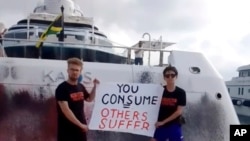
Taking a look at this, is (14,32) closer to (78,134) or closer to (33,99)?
(33,99)

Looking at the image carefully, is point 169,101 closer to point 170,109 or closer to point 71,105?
point 170,109

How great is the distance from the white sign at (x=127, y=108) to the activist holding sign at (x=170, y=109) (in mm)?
188

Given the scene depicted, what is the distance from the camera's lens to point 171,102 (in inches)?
200

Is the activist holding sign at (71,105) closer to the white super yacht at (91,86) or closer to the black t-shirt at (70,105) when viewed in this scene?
the black t-shirt at (70,105)

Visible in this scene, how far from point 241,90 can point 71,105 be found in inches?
1354

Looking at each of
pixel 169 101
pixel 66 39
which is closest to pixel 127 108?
pixel 169 101

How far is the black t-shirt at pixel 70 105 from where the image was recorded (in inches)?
178

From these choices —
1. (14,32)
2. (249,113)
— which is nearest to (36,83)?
(14,32)

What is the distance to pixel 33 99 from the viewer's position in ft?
18.3

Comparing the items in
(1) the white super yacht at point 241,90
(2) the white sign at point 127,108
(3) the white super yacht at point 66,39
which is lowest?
(1) the white super yacht at point 241,90

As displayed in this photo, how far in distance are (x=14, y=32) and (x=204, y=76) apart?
7482 mm

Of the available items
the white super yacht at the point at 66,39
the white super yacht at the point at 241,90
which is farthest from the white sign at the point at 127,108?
the white super yacht at the point at 241,90

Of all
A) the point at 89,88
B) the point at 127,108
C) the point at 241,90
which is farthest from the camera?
the point at 241,90

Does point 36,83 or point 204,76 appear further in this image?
→ point 204,76
